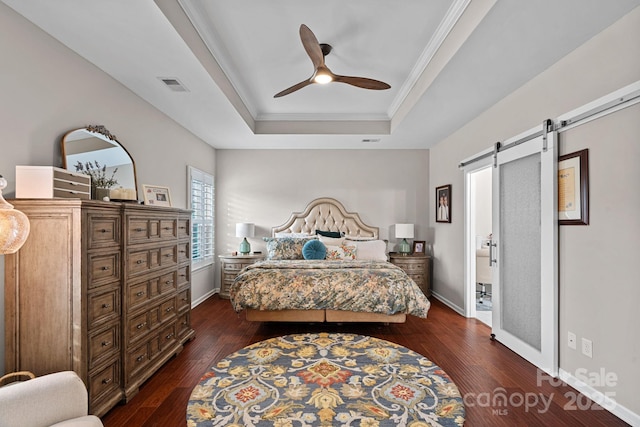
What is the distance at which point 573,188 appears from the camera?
2557mm

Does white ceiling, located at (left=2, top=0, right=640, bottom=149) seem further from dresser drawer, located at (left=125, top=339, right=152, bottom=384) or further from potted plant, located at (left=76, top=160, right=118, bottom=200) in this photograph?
dresser drawer, located at (left=125, top=339, right=152, bottom=384)

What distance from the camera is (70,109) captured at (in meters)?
2.48

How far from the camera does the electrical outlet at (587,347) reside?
237 centimetres

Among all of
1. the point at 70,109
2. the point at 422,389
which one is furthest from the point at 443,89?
the point at 70,109

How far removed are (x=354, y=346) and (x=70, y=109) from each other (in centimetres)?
330

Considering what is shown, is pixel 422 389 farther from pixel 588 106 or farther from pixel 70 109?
pixel 70 109

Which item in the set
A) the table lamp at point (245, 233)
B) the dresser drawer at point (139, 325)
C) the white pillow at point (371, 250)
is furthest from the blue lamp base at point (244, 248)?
the dresser drawer at point (139, 325)

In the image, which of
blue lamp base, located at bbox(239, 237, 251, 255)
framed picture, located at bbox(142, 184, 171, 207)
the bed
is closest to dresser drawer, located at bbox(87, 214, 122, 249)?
framed picture, located at bbox(142, 184, 171, 207)

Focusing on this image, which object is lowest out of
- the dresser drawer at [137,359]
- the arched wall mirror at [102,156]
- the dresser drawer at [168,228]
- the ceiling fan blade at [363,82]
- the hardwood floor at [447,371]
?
the hardwood floor at [447,371]

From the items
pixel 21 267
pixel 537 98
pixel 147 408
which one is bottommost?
pixel 147 408

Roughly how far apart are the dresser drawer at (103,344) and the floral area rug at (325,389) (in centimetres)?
67

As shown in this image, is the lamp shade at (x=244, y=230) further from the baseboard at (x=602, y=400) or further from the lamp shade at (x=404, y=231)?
the baseboard at (x=602, y=400)

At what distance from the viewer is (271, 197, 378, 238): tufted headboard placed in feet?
18.8

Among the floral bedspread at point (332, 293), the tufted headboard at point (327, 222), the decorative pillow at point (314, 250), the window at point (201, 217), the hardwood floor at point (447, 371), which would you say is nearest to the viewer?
the hardwood floor at point (447, 371)
